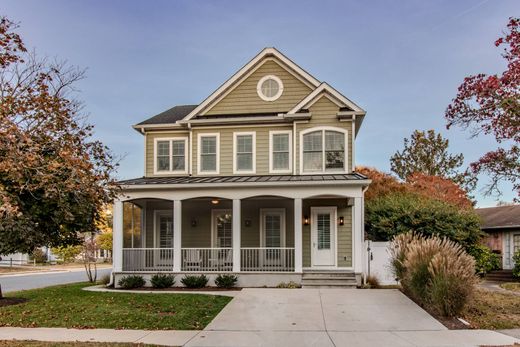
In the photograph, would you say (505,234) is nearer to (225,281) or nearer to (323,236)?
(323,236)

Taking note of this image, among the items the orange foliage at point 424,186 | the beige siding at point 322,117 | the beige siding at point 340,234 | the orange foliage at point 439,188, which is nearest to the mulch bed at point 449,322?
the beige siding at point 340,234

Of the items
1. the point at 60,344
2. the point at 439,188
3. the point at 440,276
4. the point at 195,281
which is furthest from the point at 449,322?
the point at 439,188

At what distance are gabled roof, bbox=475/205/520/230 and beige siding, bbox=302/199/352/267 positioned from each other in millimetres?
8296

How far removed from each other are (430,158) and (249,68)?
75.6 ft

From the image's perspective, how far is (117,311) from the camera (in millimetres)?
9758

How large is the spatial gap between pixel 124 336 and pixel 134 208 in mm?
10365

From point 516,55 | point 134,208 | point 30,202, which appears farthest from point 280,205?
point 516,55

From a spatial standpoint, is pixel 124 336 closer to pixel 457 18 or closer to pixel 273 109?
pixel 273 109

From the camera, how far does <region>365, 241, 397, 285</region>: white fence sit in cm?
1411

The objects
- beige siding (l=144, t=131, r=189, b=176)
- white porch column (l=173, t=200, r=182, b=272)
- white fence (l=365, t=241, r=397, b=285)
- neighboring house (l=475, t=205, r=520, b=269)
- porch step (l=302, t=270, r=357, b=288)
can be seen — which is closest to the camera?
porch step (l=302, t=270, r=357, b=288)

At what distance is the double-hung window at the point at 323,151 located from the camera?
15.6 meters

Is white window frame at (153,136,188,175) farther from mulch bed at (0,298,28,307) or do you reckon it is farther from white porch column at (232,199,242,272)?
mulch bed at (0,298,28,307)

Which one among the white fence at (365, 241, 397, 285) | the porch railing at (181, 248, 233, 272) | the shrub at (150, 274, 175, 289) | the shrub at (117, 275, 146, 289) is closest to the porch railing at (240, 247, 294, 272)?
the porch railing at (181, 248, 233, 272)

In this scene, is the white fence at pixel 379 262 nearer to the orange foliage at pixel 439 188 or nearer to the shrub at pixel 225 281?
the shrub at pixel 225 281
